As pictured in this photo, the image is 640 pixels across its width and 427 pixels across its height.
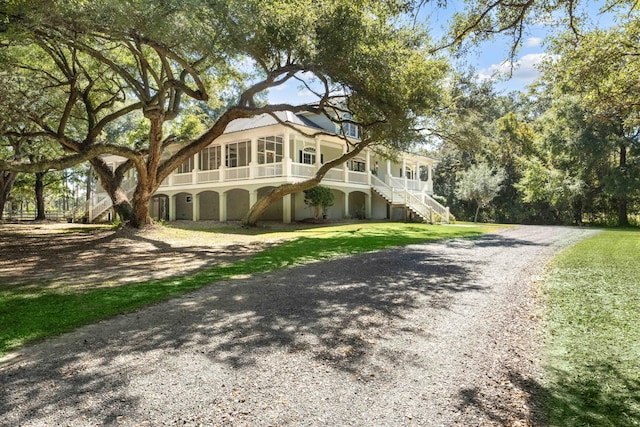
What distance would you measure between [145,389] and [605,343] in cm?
502

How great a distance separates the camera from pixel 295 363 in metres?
4.07

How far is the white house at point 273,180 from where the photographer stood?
23.2 m

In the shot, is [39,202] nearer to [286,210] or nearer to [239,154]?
[239,154]

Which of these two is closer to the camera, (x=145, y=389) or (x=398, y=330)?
(x=145, y=389)

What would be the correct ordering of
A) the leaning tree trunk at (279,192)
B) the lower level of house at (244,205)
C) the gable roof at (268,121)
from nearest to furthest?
the leaning tree trunk at (279,192), the gable roof at (268,121), the lower level of house at (244,205)

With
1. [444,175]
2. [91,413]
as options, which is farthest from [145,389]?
[444,175]

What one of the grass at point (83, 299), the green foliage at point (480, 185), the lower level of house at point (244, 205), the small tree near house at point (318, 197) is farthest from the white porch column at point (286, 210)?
the green foliage at point (480, 185)

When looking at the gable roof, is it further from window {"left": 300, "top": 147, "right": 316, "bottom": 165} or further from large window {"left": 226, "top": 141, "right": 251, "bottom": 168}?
window {"left": 300, "top": 147, "right": 316, "bottom": 165}

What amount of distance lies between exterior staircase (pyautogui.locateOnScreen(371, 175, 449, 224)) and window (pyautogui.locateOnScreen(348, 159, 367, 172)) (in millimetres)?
1880

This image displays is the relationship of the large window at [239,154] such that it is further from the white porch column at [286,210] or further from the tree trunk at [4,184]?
the tree trunk at [4,184]

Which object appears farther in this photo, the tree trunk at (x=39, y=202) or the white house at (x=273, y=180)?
the tree trunk at (x=39, y=202)

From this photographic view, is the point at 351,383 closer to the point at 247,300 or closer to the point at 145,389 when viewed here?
the point at 145,389

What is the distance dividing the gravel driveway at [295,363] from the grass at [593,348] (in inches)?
9.6

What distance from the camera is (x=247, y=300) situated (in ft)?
21.6
